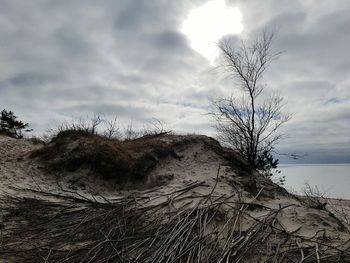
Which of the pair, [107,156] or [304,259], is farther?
[107,156]

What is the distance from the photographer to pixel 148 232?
205 inches

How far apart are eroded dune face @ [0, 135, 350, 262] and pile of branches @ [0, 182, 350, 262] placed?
1 cm

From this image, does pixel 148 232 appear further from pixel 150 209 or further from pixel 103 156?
pixel 103 156

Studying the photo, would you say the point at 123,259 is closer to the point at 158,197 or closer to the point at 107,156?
the point at 158,197

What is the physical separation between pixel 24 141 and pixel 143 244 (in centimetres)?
686

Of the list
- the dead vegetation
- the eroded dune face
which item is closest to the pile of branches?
the eroded dune face

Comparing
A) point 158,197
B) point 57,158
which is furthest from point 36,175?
point 158,197

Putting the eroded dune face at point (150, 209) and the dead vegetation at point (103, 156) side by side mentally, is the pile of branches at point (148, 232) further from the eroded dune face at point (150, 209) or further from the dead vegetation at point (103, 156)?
the dead vegetation at point (103, 156)

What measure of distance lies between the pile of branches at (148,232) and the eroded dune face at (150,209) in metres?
0.01

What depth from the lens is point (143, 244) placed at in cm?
483

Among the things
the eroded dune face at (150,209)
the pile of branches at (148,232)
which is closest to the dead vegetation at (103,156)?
the eroded dune face at (150,209)

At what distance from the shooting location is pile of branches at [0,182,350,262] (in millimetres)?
4562

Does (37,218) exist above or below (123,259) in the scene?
above

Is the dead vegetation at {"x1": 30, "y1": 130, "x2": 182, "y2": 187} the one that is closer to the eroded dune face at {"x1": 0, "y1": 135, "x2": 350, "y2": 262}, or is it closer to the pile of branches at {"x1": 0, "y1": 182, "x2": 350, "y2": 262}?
the eroded dune face at {"x1": 0, "y1": 135, "x2": 350, "y2": 262}
